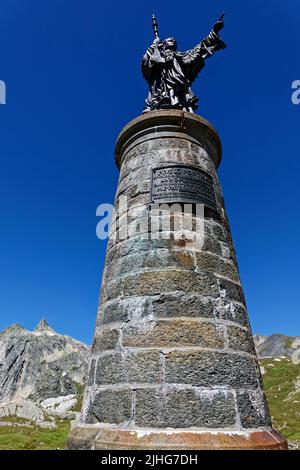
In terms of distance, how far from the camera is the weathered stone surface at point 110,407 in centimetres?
283

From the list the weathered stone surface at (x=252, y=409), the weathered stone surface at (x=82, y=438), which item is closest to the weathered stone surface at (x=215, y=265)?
the weathered stone surface at (x=252, y=409)

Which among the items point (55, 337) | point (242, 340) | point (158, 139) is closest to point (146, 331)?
point (242, 340)

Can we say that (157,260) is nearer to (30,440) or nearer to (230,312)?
(230,312)

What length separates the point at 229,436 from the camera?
263 cm

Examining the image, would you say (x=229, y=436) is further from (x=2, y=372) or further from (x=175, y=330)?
(x=2, y=372)

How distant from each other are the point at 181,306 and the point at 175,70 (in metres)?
4.39

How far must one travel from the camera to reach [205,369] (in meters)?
2.96

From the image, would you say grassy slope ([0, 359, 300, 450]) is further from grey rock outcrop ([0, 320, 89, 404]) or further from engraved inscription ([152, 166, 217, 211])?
engraved inscription ([152, 166, 217, 211])

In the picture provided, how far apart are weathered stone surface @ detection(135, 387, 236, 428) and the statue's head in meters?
5.72

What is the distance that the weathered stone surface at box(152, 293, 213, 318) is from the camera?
10.6ft

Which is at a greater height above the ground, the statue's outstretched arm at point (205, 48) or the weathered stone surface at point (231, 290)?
the statue's outstretched arm at point (205, 48)

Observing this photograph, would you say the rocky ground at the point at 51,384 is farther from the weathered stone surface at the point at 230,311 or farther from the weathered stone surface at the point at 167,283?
the weathered stone surface at the point at 167,283

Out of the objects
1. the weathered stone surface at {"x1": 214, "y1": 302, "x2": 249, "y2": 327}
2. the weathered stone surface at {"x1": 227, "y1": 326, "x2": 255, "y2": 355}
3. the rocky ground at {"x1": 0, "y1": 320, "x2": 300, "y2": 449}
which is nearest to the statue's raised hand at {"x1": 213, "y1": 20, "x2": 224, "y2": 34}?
the weathered stone surface at {"x1": 214, "y1": 302, "x2": 249, "y2": 327}

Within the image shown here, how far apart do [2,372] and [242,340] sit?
38376mm
